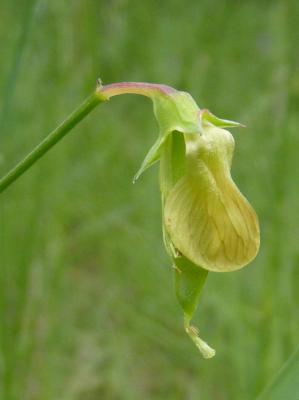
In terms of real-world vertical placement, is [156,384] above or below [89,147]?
below

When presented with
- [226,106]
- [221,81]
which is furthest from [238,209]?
[221,81]

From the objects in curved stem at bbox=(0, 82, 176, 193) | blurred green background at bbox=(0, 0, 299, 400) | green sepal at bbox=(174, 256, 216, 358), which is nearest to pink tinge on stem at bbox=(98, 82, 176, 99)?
curved stem at bbox=(0, 82, 176, 193)

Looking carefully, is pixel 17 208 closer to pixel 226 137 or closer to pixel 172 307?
pixel 172 307

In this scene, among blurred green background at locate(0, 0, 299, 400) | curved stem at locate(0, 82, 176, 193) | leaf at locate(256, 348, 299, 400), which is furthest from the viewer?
blurred green background at locate(0, 0, 299, 400)

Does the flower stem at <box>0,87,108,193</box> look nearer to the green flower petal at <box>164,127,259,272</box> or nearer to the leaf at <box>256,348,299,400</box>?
the green flower petal at <box>164,127,259,272</box>

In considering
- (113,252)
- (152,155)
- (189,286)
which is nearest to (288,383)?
(189,286)

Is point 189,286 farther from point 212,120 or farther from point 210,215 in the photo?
point 212,120
